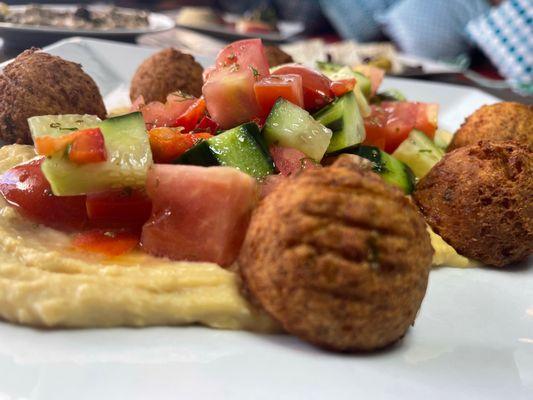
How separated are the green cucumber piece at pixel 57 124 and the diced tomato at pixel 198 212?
1.76 feet

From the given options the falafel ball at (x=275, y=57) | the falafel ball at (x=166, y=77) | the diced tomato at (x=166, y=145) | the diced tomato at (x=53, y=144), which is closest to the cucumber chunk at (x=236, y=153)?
the diced tomato at (x=166, y=145)

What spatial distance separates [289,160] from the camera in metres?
3.00

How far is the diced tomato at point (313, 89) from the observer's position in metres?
3.38

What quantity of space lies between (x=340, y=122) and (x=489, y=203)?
34.7 inches

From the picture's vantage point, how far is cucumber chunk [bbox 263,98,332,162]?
119 inches

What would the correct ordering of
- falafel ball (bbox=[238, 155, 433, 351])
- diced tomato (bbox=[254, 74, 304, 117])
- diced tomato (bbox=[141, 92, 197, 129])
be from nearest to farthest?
falafel ball (bbox=[238, 155, 433, 351]) < diced tomato (bbox=[254, 74, 304, 117]) < diced tomato (bbox=[141, 92, 197, 129])

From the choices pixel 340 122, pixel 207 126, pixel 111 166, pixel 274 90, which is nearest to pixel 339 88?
pixel 340 122

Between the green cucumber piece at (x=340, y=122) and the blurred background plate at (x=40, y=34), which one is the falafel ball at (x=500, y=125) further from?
the blurred background plate at (x=40, y=34)

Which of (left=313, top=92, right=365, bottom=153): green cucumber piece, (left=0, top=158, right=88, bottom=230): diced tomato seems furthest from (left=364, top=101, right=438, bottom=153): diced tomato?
(left=0, top=158, right=88, bottom=230): diced tomato

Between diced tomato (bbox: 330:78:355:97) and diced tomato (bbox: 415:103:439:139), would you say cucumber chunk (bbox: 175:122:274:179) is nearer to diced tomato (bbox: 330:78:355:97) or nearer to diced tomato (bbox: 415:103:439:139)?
diced tomato (bbox: 330:78:355:97)

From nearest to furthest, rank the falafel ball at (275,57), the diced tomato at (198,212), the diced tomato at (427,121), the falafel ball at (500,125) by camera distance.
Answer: the diced tomato at (198,212), the falafel ball at (500,125), the diced tomato at (427,121), the falafel ball at (275,57)

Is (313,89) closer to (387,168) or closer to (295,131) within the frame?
(295,131)

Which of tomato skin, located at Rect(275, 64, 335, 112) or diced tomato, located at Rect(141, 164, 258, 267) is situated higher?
tomato skin, located at Rect(275, 64, 335, 112)

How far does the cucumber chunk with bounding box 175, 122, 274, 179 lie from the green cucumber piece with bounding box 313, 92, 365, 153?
49 cm
